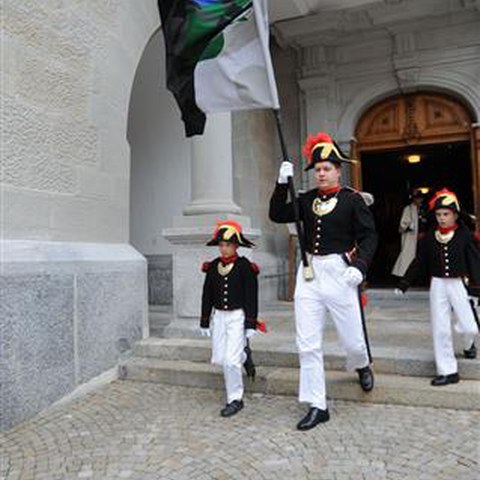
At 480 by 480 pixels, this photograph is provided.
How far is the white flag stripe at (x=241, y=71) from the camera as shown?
4145 millimetres

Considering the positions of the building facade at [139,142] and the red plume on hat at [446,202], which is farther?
the building facade at [139,142]

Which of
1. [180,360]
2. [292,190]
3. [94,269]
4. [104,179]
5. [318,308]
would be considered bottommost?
[180,360]

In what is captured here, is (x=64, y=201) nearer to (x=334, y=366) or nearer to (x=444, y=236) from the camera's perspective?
(x=334, y=366)

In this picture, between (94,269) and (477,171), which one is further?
(477,171)

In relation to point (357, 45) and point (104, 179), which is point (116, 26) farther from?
point (357, 45)

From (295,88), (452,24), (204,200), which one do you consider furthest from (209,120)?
(452,24)

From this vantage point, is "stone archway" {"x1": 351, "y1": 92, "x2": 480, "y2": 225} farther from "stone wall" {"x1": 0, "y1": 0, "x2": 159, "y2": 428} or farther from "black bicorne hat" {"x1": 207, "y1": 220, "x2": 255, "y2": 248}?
"black bicorne hat" {"x1": 207, "y1": 220, "x2": 255, "y2": 248}

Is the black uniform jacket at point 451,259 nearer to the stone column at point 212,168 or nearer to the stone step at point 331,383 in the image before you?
the stone step at point 331,383

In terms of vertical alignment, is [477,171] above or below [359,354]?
above

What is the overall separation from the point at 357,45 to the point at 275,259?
13.4 feet

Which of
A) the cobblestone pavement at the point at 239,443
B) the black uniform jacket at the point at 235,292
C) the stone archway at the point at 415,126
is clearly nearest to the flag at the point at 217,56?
the black uniform jacket at the point at 235,292

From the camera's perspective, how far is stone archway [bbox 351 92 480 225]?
8906 millimetres

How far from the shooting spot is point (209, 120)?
6.28 metres

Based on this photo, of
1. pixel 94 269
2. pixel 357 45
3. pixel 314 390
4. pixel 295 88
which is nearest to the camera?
pixel 314 390
